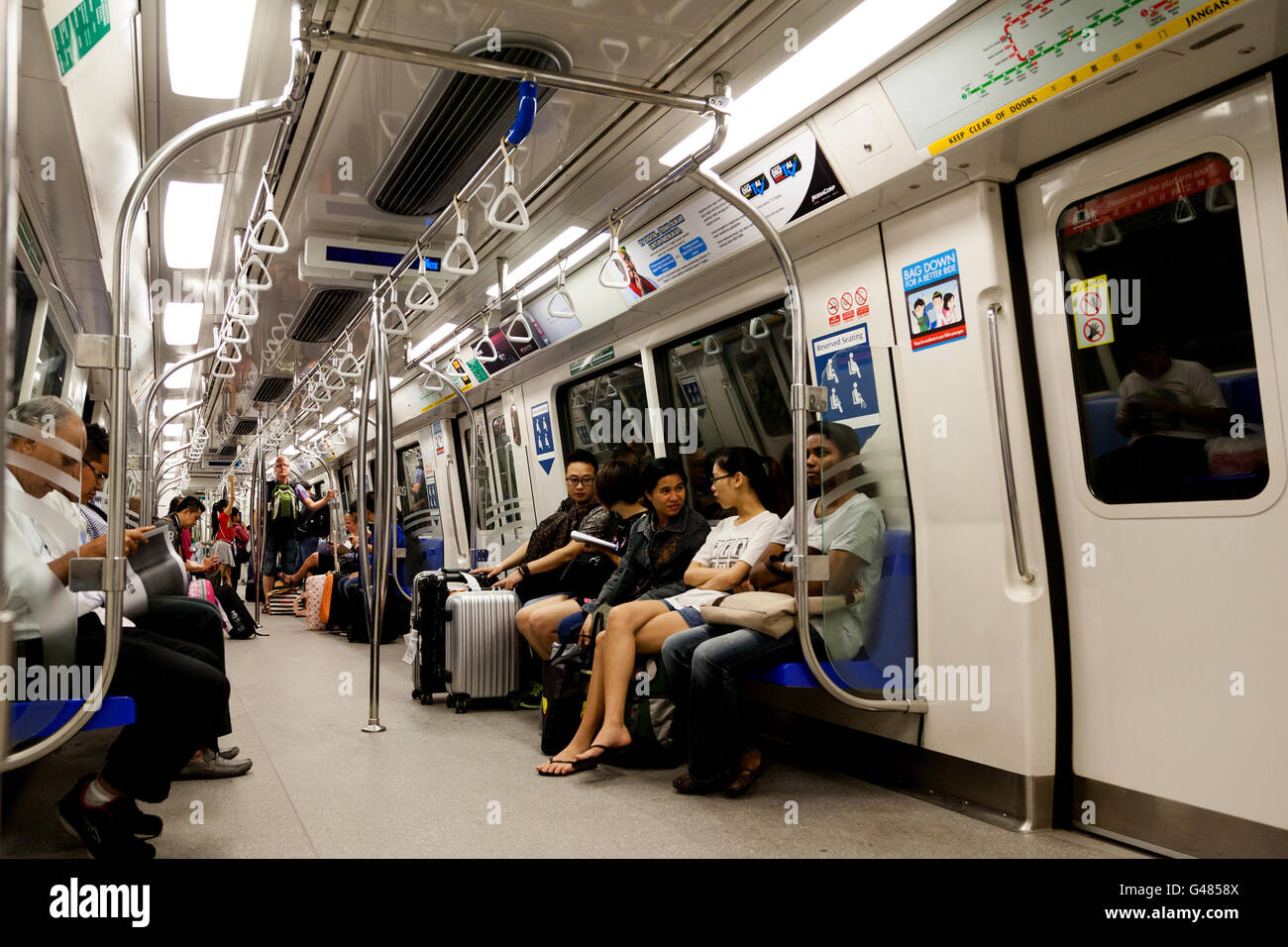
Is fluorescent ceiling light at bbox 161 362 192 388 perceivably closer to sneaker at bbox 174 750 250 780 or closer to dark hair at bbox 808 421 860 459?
sneaker at bbox 174 750 250 780

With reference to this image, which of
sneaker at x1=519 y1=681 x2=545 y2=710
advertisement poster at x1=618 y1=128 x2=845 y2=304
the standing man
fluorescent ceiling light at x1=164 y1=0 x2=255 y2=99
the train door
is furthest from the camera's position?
the standing man

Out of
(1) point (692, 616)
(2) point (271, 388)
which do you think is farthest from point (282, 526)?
(1) point (692, 616)

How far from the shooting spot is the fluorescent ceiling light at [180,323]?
7.34 meters

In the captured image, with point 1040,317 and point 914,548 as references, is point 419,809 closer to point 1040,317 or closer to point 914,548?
point 914,548

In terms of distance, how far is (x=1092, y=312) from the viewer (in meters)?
3.13

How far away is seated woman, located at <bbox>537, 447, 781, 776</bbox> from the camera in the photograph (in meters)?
3.96

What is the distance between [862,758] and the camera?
13.0 ft

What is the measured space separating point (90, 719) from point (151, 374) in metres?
8.47

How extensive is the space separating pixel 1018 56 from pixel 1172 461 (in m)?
1.33

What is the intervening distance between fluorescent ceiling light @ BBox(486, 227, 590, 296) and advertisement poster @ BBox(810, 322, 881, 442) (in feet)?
5.71

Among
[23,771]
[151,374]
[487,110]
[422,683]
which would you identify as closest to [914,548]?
[487,110]

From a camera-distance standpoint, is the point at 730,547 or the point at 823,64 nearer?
the point at 823,64

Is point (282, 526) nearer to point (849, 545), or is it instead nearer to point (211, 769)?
point (211, 769)

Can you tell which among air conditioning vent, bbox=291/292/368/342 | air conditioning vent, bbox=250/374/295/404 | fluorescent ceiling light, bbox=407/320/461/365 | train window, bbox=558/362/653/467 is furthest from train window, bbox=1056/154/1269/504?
air conditioning vent, bbox=250/374/295/404
